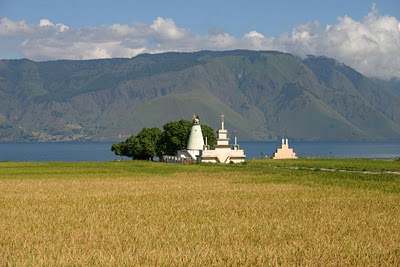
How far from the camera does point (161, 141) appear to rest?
136250mm

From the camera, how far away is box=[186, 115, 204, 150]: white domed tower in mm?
124125

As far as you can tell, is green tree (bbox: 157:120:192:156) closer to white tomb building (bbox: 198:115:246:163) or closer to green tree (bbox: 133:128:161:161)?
green tree (bbox: 133:128:161:161)

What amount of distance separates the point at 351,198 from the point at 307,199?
9.65ft

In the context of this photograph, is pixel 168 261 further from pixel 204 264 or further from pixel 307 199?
pixel 307 199

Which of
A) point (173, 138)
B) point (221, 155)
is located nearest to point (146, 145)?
point (173, 138)

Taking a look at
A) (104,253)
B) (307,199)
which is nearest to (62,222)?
(104,253)

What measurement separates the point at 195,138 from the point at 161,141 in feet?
45.1

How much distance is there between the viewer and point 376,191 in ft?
153

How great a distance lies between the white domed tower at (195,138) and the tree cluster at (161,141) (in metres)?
7.26

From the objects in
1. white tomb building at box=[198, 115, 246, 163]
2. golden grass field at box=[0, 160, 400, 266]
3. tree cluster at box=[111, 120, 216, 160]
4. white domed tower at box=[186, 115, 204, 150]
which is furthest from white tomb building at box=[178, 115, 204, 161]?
golden grass field at box=[0, 160, 400, 266]

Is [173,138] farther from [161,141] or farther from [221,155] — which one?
[221,155]

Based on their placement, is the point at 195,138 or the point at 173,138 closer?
the point at 195,138

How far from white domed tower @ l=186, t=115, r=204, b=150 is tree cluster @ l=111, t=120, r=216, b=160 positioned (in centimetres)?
726

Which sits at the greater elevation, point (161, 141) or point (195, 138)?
point (195, 138)
